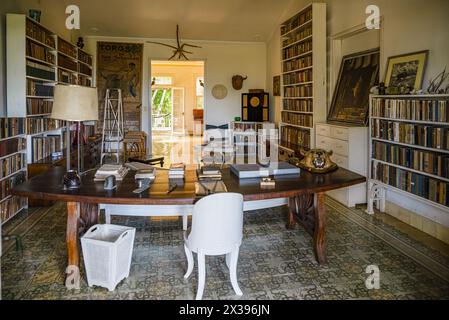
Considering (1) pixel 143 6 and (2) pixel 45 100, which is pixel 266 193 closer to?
(2) pixel 45 100

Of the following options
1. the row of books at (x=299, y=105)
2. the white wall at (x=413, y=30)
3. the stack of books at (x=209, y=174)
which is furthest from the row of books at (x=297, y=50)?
the stack of books at (x=209, y=174)

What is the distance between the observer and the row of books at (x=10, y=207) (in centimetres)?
409

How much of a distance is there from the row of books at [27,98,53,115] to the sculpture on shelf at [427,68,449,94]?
14.8ft

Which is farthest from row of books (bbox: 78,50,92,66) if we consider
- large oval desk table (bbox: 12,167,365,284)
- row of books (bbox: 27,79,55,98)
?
large oval desk table (bbox: 12,167,365,284)

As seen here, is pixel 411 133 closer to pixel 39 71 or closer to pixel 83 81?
pixel 39 71

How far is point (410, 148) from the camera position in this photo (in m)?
3.98

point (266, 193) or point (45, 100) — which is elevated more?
point (45, 100)

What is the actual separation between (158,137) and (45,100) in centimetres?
835

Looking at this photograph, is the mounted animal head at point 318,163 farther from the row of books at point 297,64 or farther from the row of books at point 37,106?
the row of books at point 37,106

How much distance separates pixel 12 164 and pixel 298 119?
13.9 ft

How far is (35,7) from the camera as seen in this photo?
18.4 ft

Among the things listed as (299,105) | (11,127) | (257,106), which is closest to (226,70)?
(257,106)

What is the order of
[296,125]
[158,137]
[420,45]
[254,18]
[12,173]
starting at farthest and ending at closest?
[158,137]
[254,18]
[296,125]
[12,173]
[420,45]

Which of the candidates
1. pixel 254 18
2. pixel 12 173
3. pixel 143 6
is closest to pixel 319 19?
pixel 254 18
